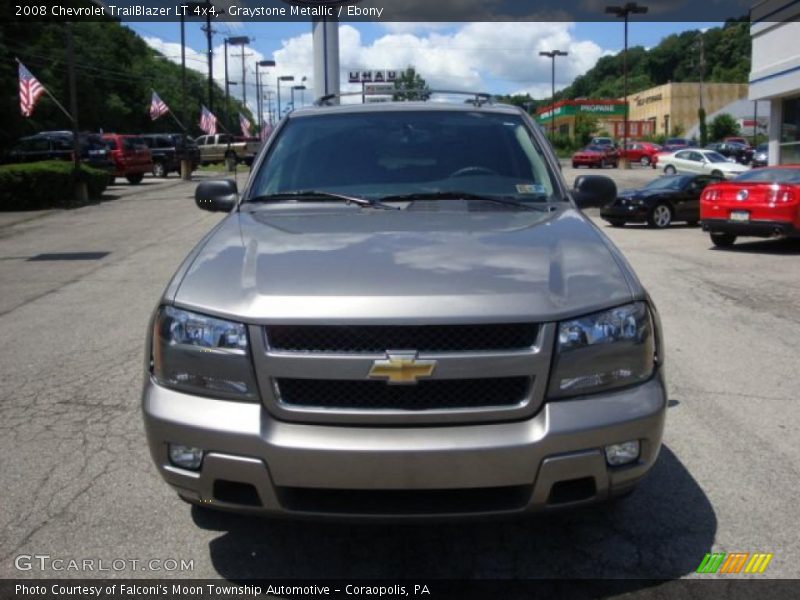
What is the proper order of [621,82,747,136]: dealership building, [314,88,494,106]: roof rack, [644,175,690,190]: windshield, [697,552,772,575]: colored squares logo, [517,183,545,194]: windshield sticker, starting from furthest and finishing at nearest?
[621,82,747,136]: dealership building < [644,175,690,190]: windshield < [314,88,494,106]: roof rack < [517,183,545,194]: windshield sticker < [697,552,772,575]: colored squares logo

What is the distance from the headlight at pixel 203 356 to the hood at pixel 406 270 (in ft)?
0.19

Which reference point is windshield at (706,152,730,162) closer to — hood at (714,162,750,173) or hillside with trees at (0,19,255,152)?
hood at (714,162,750,173)

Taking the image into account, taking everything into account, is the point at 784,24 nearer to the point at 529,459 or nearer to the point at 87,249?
the point at 87,249

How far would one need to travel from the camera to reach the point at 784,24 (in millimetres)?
26688

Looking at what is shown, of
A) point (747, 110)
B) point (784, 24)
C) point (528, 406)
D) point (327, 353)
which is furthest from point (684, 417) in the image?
point (747, 110)

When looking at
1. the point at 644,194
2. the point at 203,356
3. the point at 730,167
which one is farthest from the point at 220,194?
the point at 730,167

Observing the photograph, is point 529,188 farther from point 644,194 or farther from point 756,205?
point 644,194

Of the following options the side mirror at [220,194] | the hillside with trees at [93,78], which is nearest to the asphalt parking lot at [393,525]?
the side mirror at [220,194]

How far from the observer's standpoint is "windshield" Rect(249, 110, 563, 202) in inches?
169

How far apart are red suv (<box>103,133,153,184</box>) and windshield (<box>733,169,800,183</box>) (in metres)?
23.7

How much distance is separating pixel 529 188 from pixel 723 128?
7314 centimetres

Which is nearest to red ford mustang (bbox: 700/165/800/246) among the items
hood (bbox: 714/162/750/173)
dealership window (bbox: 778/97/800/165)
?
dealership window (bbox: 778/97/800/165)

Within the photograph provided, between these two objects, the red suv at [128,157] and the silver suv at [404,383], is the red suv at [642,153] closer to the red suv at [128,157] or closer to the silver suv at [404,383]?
the red suv at [128,157]

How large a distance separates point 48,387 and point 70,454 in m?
1.43
